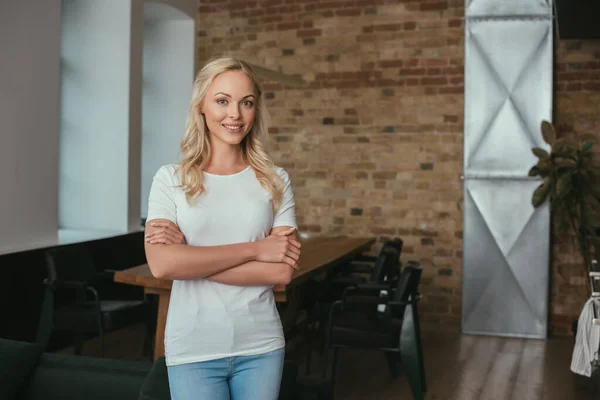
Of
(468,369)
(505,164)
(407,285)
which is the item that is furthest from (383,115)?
(407,285)

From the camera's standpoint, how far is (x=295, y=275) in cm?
448

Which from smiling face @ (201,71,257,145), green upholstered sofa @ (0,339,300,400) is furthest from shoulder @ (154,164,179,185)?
green upholstered sofa @ (0,339,300,400)

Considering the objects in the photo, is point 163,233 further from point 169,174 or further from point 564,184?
point 564,184

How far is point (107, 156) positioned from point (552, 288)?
14.1 ft

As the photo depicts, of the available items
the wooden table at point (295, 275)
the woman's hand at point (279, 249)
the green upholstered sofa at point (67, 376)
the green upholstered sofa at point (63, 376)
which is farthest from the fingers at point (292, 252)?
the wooden table at point (295, 275)

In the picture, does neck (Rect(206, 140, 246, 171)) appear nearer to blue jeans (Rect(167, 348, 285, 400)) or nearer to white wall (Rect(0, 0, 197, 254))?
blue jeans (Rect(167, 348, 285, 400))

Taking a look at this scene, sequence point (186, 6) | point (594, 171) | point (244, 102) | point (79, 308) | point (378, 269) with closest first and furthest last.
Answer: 1. point (244, 102)
2. point (79, 308)
3. point (378, 269)
4. point (594, 171)
5. point (186, 6)

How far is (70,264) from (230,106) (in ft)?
12.4

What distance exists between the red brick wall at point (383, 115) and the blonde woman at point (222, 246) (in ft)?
18.2

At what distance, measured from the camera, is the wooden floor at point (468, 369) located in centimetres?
488

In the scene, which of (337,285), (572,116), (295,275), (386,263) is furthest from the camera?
(572,116)

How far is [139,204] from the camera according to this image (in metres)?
6.92

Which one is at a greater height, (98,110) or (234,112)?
(98,110)

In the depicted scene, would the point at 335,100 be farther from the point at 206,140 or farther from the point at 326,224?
the point at 206,140
